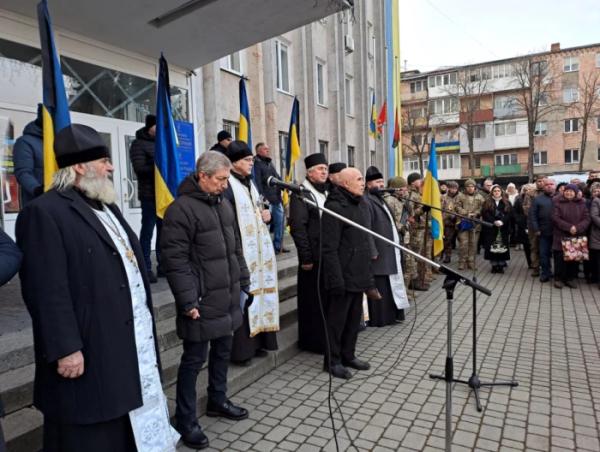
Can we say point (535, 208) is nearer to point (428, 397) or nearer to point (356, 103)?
point (428, 397)

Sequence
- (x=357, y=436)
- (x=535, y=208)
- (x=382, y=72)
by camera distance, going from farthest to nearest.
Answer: (x=382, y=72) → (x=535, y=208) → (x=357, y=436)

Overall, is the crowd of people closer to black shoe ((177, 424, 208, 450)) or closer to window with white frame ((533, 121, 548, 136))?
black shoe ((177, 424, 208, 450))

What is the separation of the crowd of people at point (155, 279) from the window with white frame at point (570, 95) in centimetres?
4644

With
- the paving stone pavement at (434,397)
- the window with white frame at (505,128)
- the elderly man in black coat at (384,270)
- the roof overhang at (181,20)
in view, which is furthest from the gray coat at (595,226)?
the window with white frame at (505,128)

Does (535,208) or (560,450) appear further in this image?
(535,208)

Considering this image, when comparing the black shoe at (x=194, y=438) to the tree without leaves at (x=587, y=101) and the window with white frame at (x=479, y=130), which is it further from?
the window with white frame at (x=479, y=130)

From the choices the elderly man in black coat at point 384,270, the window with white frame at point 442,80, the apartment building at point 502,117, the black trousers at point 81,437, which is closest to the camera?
the black trousers at point 81,437

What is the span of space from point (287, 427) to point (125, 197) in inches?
223

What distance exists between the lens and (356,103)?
2014 cm

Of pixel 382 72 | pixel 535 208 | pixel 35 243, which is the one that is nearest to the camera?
pixel 35 243

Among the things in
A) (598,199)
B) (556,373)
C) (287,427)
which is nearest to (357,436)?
(287,427)

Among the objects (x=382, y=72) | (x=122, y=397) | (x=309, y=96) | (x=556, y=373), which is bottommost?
(x=556, y=373)

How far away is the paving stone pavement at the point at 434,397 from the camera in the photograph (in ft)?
11.3

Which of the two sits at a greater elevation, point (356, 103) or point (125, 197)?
point (356, 103)
